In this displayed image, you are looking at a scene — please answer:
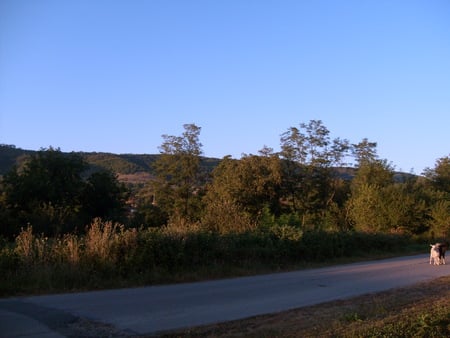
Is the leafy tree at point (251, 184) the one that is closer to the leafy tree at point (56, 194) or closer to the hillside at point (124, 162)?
the leafy tree at point (56, 194)

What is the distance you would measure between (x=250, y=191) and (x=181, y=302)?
106 feet

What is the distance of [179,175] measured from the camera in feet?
195

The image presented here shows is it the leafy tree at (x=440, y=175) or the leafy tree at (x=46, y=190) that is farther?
the leafy tree at (x=440, y=175)

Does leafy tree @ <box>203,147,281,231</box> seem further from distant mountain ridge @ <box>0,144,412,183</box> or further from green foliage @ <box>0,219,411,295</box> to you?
green foliage @ <box>0,219,411,295</box>

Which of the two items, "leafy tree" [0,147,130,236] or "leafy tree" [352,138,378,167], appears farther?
"leafy tree" [352,138,378,167]

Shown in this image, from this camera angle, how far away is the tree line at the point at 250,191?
40938 millimetres

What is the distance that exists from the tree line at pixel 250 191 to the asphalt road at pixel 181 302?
13886 millimetres

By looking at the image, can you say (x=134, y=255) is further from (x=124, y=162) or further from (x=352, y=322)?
(x=124, y=162)

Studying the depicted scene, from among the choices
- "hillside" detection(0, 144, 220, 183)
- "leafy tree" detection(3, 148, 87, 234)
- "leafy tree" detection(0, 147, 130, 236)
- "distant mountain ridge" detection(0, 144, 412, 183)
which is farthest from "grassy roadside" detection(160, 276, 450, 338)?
"hillside" detection(0, 144, 220, 183)

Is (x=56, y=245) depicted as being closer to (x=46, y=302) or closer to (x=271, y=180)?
(x=46, y=302)

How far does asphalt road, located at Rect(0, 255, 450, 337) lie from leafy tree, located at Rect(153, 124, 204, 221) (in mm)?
39503

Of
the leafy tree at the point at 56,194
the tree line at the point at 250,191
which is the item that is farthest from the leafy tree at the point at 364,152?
the leafy tree at the point at 56,194

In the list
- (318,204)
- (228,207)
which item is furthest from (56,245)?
(318,204)

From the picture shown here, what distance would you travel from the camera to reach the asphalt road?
915 centimetres
